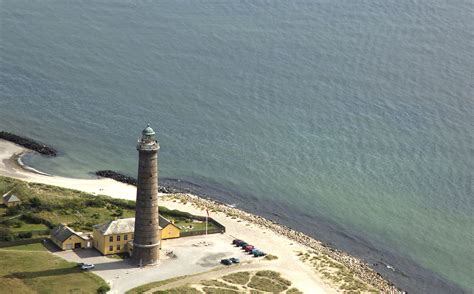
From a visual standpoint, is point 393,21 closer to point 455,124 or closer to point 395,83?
point 395,83

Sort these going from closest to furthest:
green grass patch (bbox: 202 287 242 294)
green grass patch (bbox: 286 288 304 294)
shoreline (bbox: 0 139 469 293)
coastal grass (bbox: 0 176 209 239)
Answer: green grass patch (bbox: 202 287 242 294), green grass patch (bbox: 286 288 304 294), coastal grass (bbox: 0 176 209 239), shoreline (bbox: 0 139 469 293)

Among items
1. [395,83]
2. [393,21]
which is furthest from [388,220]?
[393,21]

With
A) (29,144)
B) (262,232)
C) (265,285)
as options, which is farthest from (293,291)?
(29,144)

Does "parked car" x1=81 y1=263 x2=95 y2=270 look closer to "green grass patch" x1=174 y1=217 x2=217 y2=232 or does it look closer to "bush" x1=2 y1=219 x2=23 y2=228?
"bush" x1=2 y1=219 x2=23 y2=228

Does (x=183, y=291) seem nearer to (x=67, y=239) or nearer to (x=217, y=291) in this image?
(x=217, y=291)

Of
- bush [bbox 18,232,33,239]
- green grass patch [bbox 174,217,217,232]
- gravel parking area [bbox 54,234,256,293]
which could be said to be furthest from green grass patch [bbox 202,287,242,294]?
bush [bbox 18,232,33,239]

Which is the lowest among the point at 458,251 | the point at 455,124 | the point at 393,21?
A: the point at 458,251

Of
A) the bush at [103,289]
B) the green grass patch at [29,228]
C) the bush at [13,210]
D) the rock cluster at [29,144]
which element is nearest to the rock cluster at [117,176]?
the rock cluster at [29,144]
